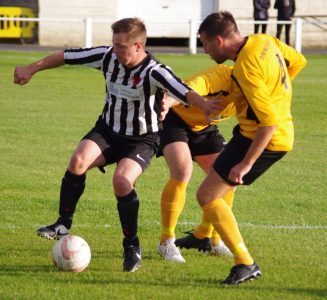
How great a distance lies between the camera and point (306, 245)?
841cm

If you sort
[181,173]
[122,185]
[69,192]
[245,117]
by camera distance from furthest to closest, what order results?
[181,173] → [69,192] → [122,185] → [245,117]

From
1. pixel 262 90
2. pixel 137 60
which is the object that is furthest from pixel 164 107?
pixel 262 90

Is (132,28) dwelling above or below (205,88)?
above

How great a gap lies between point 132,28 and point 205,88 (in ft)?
2.69

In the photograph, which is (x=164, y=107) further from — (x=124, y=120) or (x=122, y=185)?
(x=122, y=185)

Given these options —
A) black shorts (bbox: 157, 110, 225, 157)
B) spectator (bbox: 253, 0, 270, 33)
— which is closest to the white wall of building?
spectator (bbox: 253, 0, 270, 33)

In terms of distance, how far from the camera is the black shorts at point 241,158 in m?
6.98

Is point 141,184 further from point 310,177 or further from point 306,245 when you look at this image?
point 306,245

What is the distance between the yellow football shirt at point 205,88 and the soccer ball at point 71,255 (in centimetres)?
144

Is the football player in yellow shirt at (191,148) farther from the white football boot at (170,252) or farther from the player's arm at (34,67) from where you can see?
the player's arm at (34,67)

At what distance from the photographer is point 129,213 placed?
24.3 feet

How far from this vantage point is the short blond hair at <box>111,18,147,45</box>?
7422mm

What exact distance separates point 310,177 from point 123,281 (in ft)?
17.9

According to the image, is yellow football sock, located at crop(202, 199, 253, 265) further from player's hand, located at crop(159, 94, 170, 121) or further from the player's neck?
the player's neck
